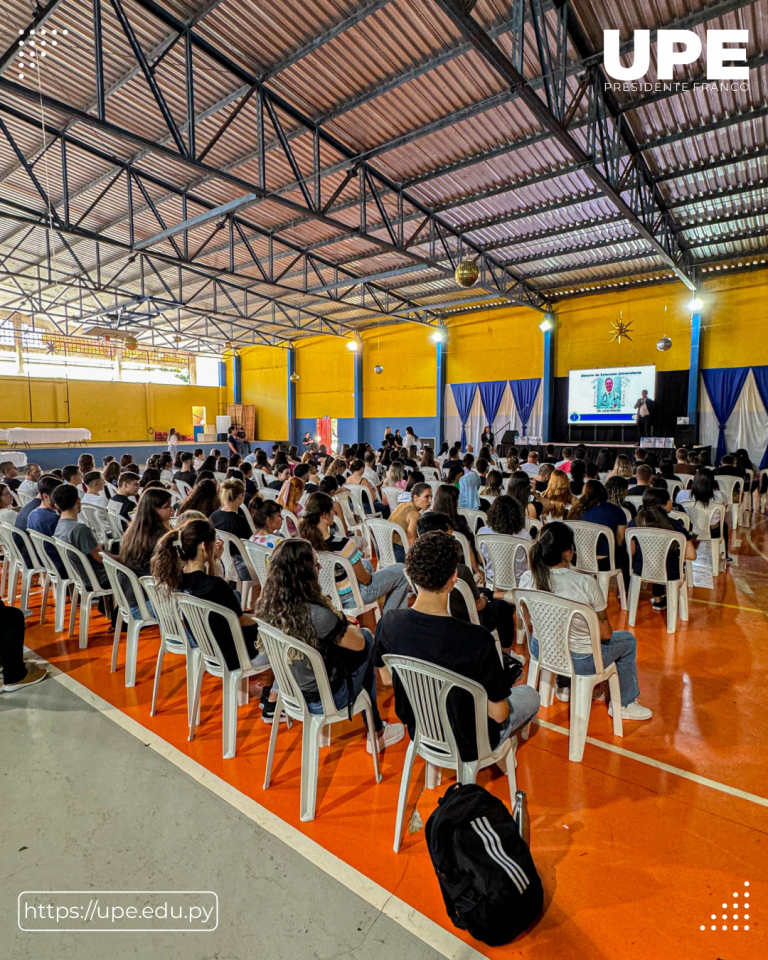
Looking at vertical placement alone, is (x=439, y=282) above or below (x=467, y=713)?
above

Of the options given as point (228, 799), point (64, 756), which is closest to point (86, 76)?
point (64, 756)

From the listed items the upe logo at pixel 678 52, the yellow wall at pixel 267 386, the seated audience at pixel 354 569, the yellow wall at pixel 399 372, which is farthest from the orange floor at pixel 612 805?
the yellow wall at pixel 267 386

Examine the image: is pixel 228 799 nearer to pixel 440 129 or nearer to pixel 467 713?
pixel 467 713

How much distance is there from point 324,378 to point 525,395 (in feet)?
27.4

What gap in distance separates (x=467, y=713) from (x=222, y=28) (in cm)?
685

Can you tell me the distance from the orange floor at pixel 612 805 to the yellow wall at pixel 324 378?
16.2 metres

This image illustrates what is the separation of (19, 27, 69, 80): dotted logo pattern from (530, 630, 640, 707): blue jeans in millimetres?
7523

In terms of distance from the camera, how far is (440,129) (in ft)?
22.6

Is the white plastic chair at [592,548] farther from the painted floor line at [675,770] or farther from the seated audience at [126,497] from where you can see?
the seated audience at [126,497]

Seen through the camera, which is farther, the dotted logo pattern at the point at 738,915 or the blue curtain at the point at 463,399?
the blue curtain at the point at 463,399

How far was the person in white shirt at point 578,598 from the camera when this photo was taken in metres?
2.52

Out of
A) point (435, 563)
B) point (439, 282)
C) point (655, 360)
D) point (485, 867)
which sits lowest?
point (485, 867)

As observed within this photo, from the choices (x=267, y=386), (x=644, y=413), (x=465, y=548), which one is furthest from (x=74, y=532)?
(x=267, y=386)

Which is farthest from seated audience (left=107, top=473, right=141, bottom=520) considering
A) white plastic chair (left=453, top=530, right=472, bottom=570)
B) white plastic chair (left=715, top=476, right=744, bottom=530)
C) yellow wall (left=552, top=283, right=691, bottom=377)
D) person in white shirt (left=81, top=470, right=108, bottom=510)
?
yellow wall (left=552, top=283, right=691, bottom=377)
